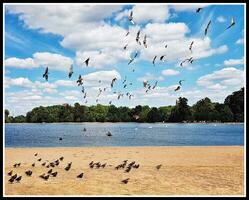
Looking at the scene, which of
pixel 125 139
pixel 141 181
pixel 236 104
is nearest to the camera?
pixel 141 181

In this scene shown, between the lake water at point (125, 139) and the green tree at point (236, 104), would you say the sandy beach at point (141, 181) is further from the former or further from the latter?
the green tree at point (236, 104)

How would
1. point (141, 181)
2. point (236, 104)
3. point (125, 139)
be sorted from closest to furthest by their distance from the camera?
point (141, 181)
point (125, 139)
point (236, 104)

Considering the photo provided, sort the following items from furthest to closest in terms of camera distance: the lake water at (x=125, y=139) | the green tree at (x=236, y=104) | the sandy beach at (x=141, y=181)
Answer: the green tree at (x=236, y=104) < the lake water at (x=125, y=139) < the sandy beach at (x=141, y=181)

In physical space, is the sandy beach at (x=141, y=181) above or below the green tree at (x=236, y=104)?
below

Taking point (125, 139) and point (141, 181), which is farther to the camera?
point (125, 139)

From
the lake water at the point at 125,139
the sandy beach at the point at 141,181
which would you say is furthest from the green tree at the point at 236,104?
the sandy beach at the point at 141,181

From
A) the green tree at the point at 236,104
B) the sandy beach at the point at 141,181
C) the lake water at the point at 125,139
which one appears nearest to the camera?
the sandy beach at the point at 141,181

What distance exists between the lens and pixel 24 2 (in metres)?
14.0

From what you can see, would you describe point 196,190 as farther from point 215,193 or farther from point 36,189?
point 36,189

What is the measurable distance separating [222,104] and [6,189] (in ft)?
Result: 588

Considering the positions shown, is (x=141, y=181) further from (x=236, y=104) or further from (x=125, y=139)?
(x=236, y=104)

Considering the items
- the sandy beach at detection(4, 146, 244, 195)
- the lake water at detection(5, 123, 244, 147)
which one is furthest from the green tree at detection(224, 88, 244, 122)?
the sandy beach at detection(4, 146, 244, 195)

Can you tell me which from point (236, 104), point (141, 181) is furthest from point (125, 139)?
point (236, 104)

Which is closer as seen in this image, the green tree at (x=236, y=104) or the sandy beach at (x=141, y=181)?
the sandy beach at (x=141, y=181)
